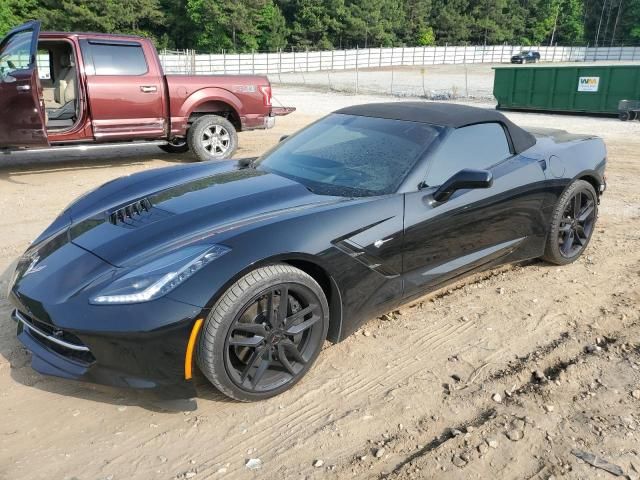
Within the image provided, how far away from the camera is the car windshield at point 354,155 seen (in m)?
3.38

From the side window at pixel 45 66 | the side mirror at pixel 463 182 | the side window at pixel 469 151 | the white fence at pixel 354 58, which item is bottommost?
the side mirror at pixel 463 182

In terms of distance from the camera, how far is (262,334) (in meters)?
2.72

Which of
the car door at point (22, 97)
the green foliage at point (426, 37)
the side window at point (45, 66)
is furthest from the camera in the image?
the green foliage at point (426, 37)

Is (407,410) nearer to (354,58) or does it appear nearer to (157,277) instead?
(157,277)

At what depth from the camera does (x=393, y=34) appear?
8025 cm

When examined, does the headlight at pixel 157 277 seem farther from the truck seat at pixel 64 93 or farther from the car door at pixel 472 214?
the truck seat at pixel 64 93

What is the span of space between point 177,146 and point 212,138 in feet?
2.39

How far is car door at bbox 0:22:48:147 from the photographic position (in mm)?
6906

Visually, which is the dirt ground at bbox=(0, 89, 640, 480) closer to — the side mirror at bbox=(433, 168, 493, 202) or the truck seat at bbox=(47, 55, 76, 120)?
the side mirror at bbox=(433, 168, 493, 202)

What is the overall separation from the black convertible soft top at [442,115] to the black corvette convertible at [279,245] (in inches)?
0.7

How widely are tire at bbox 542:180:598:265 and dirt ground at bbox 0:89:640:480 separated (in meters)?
0.50

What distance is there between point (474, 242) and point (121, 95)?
6.11 m

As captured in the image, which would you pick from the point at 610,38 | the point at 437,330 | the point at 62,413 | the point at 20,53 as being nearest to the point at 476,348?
the point at 437,330

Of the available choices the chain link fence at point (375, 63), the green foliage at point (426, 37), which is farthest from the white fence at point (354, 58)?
the green foliage at point (426, 37)
